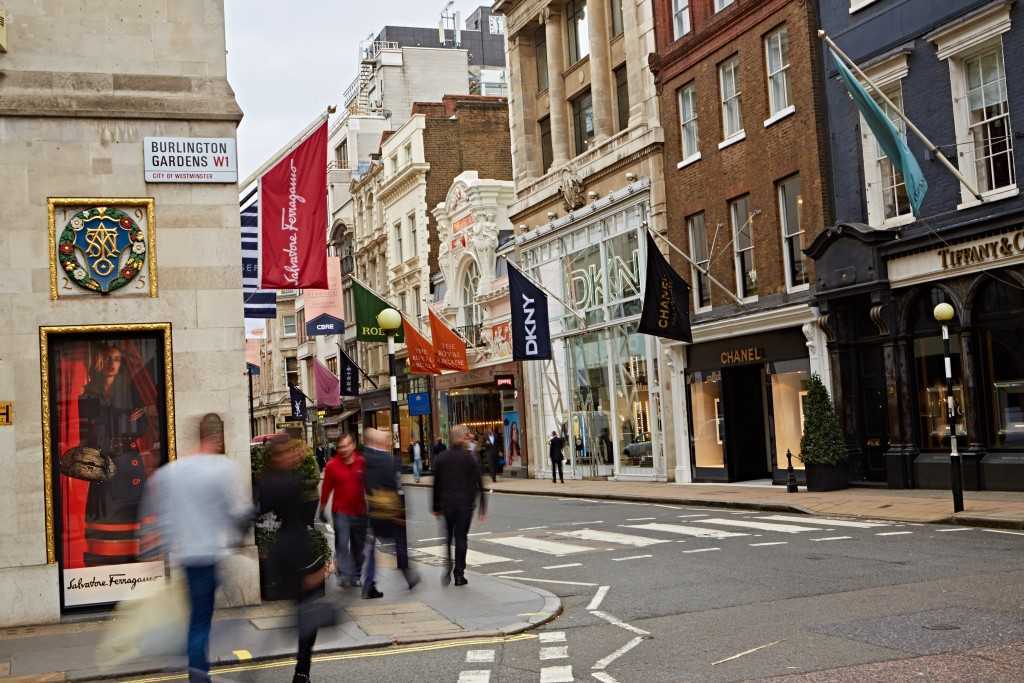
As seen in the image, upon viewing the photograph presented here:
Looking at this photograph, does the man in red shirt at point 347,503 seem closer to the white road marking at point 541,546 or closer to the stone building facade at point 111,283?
the stone building facade at point 111,283

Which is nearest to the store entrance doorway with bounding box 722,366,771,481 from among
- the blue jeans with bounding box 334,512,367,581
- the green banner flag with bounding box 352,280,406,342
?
the green banner flag with bounding box 352,280,406,342

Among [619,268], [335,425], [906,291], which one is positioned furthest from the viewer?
[335,425]

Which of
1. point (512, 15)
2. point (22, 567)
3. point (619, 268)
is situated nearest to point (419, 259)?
point (512, 15)

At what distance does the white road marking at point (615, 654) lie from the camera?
9.02 metres

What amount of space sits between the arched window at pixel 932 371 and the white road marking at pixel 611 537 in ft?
26.0

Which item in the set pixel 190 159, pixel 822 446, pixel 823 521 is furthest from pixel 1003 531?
pixel 190 159

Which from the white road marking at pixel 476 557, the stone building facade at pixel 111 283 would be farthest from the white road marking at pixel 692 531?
the stone building facade at pixel 111 283

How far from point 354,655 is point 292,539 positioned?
2153 millimetres

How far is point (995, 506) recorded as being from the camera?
60.8ft

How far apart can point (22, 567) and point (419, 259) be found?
4629 centimetres

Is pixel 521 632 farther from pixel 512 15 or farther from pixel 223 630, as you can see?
pixel 512 15

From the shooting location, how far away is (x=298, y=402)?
2223 inches

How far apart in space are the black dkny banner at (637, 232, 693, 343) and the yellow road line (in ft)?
57.6

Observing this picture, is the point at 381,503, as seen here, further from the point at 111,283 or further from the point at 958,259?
the point at 958,259
